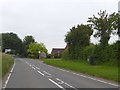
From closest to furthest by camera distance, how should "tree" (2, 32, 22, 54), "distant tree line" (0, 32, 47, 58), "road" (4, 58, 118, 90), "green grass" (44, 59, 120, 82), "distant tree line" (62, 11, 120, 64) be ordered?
"road" (4, 58, 118, 90)
"green grass" (44, 59, 120, 82)
"distant tree line" (62, 11, 120, 64)
"distant tree line" (0, 32, 47, 58)
"tree" (2, 32, 22, 54)

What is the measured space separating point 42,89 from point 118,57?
27355mm

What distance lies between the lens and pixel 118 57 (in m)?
45.2

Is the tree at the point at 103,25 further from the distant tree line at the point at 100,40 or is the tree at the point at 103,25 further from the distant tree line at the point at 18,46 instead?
the distant tree line at the point at 18,46

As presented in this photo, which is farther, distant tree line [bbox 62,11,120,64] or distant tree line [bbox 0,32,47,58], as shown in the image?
distant tree line [bbox 0,32,47,58]

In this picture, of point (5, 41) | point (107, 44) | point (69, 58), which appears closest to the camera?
point (107, 44)

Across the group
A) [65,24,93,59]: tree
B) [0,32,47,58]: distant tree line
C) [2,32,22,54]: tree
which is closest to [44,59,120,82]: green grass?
[65,24,93,59]: tree

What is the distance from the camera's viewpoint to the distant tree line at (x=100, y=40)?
50125 mm

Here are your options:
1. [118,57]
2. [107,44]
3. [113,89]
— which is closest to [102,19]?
[107,44]

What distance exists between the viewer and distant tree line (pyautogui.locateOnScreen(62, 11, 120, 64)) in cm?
5012

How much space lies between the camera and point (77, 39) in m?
75.1

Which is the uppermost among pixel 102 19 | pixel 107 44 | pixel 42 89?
pixel 102 19

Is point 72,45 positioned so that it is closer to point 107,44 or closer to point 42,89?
point 107,44

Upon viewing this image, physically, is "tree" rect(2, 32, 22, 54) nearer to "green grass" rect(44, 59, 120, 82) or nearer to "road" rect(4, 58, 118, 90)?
"green grass" rect(44, 59, 120, 82)

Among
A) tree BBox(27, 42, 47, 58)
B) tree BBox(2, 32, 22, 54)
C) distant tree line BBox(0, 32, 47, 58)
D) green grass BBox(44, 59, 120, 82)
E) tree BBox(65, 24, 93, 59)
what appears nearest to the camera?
green grass BBox(44, 59, 120, 82)
